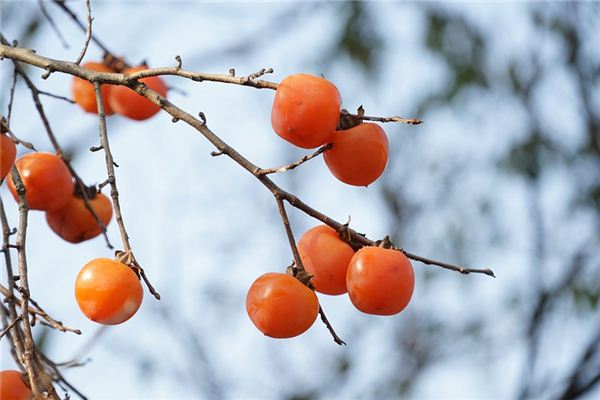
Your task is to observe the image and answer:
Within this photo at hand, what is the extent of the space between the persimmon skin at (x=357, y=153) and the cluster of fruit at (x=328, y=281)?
0.10 meters

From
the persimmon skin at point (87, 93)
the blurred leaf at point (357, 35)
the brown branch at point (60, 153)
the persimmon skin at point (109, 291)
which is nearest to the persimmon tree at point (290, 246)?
the persimmon skin at point (109, 291)

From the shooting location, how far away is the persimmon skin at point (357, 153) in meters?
1.46

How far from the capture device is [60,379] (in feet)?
A: 5.41


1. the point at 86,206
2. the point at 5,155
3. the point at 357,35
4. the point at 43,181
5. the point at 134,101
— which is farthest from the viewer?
the point at 357,35

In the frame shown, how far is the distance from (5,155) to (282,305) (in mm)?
498

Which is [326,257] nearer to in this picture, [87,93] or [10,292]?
[10,292]

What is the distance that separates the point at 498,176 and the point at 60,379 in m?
4.94

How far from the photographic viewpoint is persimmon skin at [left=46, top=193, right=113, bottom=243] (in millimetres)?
1968

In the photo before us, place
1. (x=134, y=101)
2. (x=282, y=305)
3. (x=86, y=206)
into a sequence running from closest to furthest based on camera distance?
(x=282, y=305), (x=86, y=206), (x=134, y=101)

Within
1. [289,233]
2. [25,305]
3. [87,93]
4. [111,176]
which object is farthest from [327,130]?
[87,93]

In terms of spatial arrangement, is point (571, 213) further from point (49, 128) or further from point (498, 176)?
point (49, 128)

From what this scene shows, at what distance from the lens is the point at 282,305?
1.39m

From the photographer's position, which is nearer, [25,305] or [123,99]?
[25,305]

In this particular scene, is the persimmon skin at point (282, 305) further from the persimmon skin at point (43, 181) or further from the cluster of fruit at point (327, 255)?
the persimmon skin at point (43, 181)
